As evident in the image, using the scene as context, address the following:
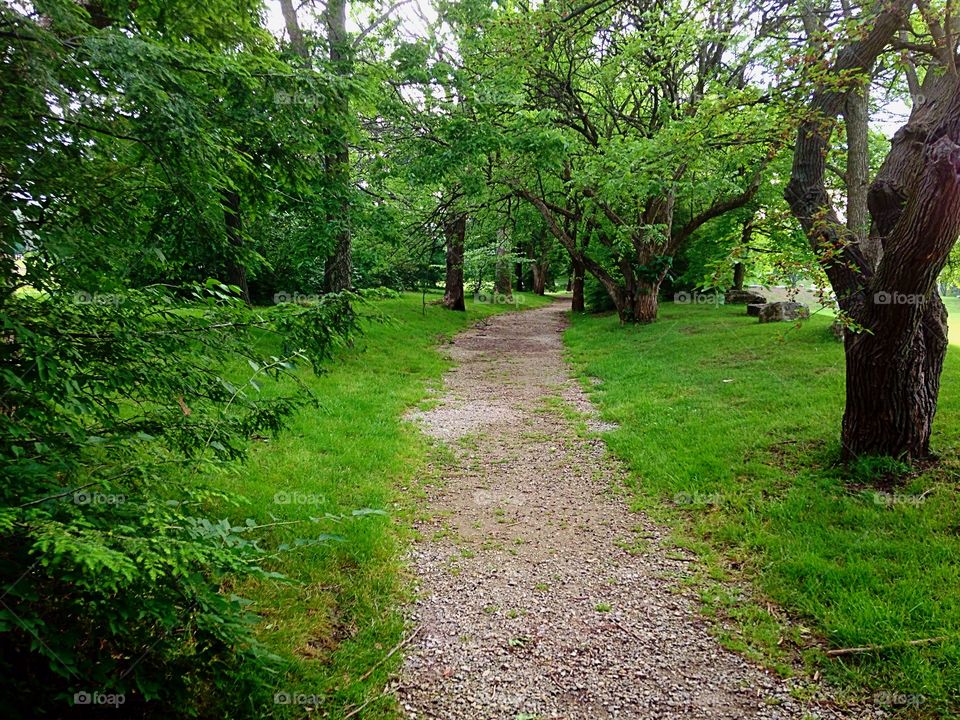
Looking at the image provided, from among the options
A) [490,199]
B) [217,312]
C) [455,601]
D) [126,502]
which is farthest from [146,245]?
[490,199]

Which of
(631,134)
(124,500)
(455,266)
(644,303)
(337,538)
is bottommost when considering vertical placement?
(337,538)

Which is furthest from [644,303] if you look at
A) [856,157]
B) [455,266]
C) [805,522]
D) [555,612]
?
[555,612]

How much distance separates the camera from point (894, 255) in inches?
181

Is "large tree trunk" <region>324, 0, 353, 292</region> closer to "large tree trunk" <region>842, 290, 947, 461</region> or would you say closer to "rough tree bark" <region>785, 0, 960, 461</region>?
"rough tree bark" <region>785, 0, 960, 461</region>

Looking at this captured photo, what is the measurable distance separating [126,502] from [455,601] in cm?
249

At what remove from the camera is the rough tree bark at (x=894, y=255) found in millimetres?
4320

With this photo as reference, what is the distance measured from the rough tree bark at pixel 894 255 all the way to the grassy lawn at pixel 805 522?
53 cm

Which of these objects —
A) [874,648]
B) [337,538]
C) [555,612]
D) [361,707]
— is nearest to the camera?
[337,538]

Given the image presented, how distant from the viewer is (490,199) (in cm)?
1414

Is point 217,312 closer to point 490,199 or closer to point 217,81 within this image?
point 217,81

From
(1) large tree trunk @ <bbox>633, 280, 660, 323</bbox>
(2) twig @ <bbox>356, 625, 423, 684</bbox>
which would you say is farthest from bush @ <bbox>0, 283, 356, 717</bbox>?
(1) large tree trunk @ <bbox>633, 280, 660, 323</bbox>

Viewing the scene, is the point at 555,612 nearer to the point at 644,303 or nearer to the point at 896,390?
the point at 896,390

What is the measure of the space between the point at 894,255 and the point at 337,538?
17.5 feet

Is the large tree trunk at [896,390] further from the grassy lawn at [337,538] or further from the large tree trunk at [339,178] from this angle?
the large tree trunk at [339,178]
